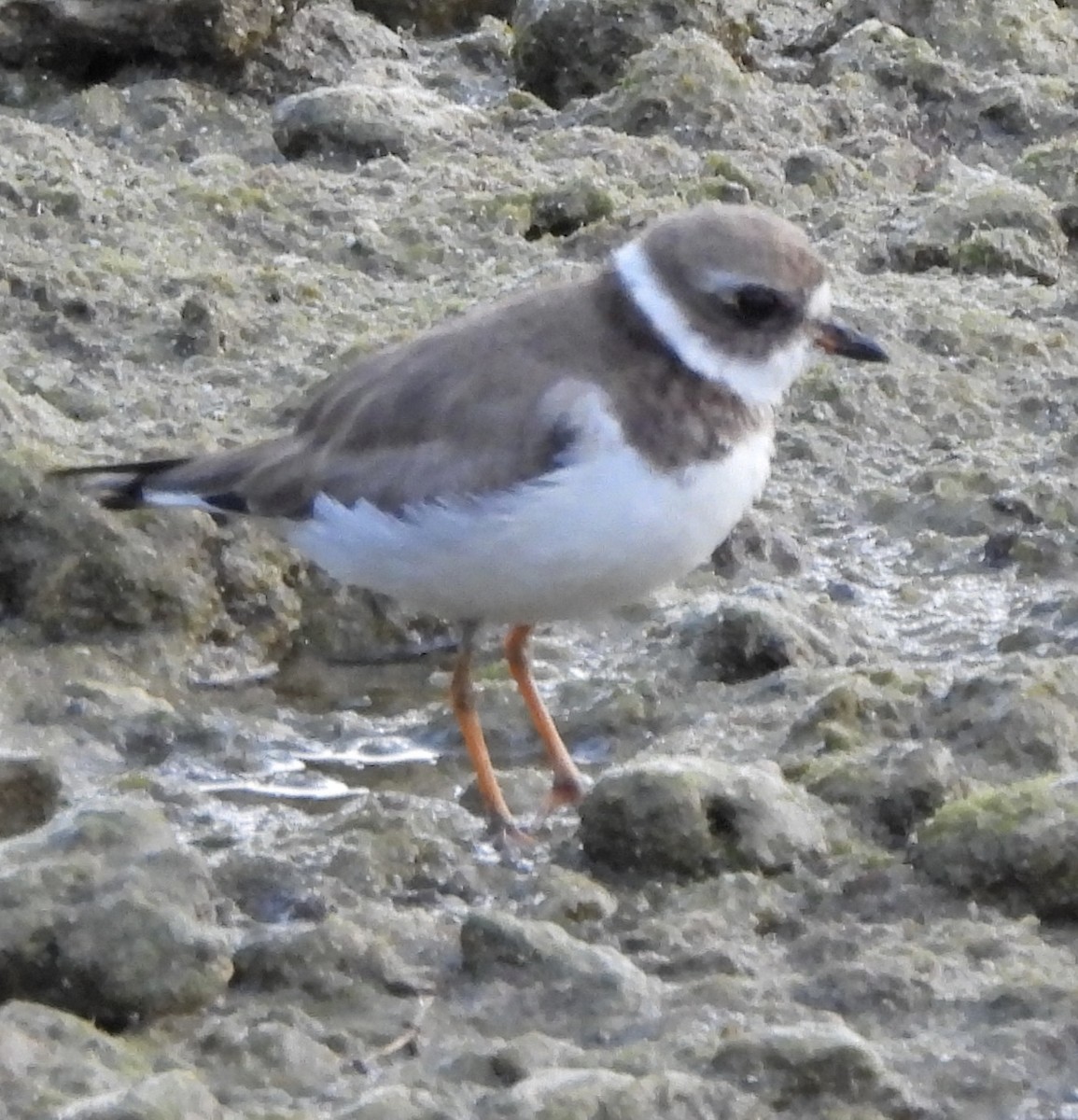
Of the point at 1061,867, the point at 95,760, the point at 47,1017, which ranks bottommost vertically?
the point at 95,760

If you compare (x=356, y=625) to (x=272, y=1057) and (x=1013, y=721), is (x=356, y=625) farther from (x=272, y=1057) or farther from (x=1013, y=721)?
(x=272, y=1057)

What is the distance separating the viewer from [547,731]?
493 cm

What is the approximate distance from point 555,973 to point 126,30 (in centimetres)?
547

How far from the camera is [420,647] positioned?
5.63m

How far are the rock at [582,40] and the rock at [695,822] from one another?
4.87 m

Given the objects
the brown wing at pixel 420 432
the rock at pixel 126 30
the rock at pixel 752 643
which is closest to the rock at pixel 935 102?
the rock at pixel 126 30

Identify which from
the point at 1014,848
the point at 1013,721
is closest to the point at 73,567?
the point at 1013,721

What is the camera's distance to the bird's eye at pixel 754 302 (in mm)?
4633

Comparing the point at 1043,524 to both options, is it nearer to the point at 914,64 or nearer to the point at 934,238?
the point at 934,238

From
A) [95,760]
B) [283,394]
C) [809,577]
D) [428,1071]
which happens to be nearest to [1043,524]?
[809,577]

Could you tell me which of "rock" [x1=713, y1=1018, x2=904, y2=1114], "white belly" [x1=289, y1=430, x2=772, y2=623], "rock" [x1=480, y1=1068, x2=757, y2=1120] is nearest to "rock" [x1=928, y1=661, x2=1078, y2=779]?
"white belly" [x1=289, y1=430, x2=772, y2=623]

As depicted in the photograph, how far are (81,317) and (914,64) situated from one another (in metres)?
3.55

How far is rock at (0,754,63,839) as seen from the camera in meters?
4.59

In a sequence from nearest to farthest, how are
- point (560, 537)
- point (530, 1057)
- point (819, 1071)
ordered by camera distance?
point (819, 1071) → point (530, 1057) → point (560, 537)
